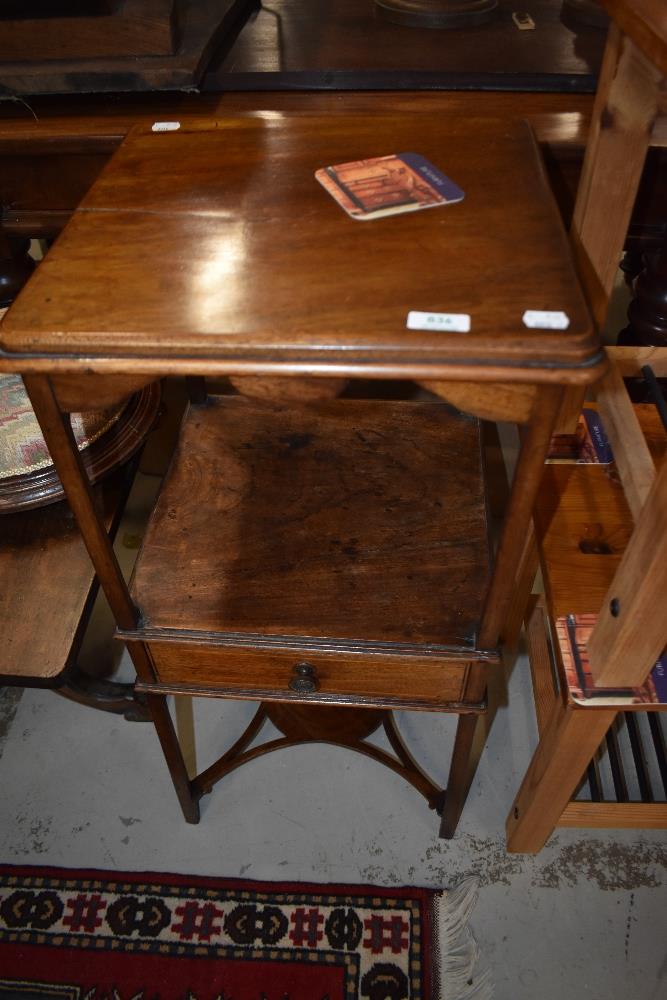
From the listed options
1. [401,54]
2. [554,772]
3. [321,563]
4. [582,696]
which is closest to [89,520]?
[321,563]

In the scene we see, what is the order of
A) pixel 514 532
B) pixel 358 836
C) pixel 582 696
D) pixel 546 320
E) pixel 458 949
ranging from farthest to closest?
pixel 358 836, pixel 458 949, pixel 582 696, pixel 514 532, pixel 546 320

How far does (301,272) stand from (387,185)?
0.63 feet

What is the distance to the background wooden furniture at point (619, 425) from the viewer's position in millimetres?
829

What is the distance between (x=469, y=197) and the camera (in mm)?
801

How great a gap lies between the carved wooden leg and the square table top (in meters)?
0.07

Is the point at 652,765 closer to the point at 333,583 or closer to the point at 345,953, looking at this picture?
the point at 345,953

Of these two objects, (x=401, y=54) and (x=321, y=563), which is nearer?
(x=321, y=563)

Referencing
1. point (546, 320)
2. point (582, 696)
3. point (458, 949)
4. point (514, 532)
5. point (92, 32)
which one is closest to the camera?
point (546, 320)

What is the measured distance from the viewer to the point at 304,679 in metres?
0.99

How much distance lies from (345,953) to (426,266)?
3.61 ft

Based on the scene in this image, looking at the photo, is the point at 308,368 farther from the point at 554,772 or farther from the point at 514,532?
the point at 554,772

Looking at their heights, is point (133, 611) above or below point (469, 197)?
below

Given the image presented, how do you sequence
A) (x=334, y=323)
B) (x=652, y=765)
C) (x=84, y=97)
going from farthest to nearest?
1. (x=652, y=765)
2. (x=84, y=97)
3. (x=334, y=323)

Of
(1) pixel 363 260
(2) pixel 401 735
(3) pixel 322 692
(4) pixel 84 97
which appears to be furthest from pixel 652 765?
(4) pixel 84 97
